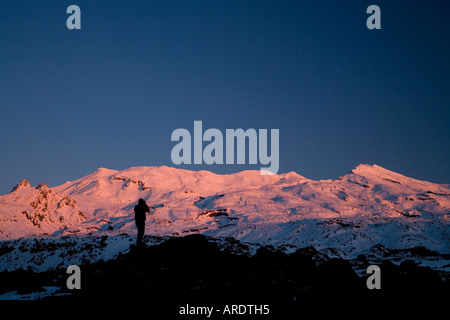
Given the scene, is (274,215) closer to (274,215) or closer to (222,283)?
(274,215)

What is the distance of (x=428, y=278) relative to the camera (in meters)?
12.9

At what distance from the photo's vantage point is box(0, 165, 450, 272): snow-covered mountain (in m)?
75.7

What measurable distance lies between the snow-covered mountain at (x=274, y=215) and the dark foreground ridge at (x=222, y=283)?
52.6 m

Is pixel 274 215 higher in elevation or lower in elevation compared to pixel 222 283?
lower

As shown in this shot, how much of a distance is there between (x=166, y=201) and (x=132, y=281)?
16783 centimetres

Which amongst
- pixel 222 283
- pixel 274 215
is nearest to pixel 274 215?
pixel 274 215

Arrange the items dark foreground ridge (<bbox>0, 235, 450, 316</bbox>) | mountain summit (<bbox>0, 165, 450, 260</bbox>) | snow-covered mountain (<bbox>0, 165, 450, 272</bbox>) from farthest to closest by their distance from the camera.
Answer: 1. mountain summit (<bbox>0, 165, 450, 260</bbox>)
2. snow-covered mountain (<bbox>0, 165, 450, 272</bbox>)
3. dark foreground ridge (<bbox>0, 235, 450, 316</bbox>)

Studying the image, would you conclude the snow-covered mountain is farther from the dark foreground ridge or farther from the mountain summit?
the dark foreground ridge

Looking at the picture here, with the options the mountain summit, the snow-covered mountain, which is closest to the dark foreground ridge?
the snow-covered mountain

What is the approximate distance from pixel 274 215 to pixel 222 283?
4872 inches

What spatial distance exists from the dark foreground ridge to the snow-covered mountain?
172 feet

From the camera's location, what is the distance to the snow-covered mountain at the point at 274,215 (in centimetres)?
7569

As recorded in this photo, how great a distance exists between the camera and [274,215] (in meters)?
134

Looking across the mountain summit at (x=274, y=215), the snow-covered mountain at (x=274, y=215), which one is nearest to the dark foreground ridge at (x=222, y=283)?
the snow-covered mountain at (x=274, y=215)
